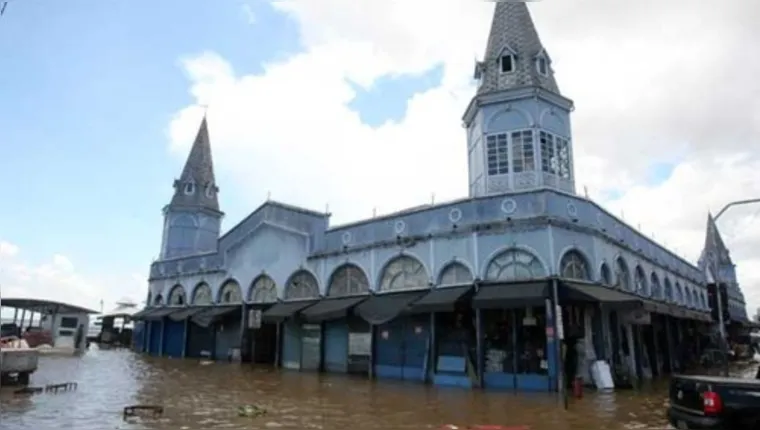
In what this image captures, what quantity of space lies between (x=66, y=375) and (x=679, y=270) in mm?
32592

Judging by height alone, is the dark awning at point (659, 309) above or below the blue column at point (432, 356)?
above

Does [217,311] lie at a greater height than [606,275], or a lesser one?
lesser

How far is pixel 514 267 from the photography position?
1891 centimetres

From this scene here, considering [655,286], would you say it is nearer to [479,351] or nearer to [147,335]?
[479,351]

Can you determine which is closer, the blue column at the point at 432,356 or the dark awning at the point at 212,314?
the blue column at the point at 432,356

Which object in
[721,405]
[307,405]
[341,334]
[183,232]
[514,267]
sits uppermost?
[183,232]

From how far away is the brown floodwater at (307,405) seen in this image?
1064 cm

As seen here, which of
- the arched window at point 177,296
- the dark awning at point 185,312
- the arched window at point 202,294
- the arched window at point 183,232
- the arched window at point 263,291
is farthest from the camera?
the arched window at point 183,232

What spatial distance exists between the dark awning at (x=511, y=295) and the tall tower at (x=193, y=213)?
2584 centimetres

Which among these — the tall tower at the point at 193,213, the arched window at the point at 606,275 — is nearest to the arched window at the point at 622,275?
the arched window at the point at 606,275

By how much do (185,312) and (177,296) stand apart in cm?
412

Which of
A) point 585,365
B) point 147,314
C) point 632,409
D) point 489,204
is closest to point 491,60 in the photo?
point 489,204

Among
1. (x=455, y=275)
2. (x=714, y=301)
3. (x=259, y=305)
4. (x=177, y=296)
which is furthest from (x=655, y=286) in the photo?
(x=177, y=296)

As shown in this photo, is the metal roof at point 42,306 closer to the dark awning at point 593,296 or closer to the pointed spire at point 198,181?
the pointed spire at point 198,181
